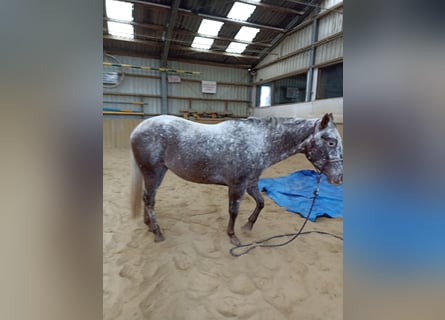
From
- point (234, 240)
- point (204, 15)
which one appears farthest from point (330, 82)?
point (234, 240)

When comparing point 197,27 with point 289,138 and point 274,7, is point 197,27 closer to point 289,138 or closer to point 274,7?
point 274,7

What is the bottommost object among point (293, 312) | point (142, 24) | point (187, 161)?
point (293, 312)

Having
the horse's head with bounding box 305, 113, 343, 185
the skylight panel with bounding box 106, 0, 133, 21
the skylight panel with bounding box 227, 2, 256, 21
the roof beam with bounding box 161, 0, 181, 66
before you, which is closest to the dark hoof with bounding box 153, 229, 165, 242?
the horse's head with bounding box 305, 113, 343, 185

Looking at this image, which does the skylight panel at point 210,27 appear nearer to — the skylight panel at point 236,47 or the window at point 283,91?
the skylight panel at point 236,47

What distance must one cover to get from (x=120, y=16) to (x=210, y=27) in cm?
266

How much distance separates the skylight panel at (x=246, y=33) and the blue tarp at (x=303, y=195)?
574cm

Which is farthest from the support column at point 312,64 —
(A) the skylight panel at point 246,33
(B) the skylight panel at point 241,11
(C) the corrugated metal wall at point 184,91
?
(C) the corrugated metal wall at point 184,91

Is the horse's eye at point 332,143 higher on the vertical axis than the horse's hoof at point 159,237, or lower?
higher

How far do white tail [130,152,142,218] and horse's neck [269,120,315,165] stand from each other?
3.62ft

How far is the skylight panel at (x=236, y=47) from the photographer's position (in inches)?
310

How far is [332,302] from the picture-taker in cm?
114
